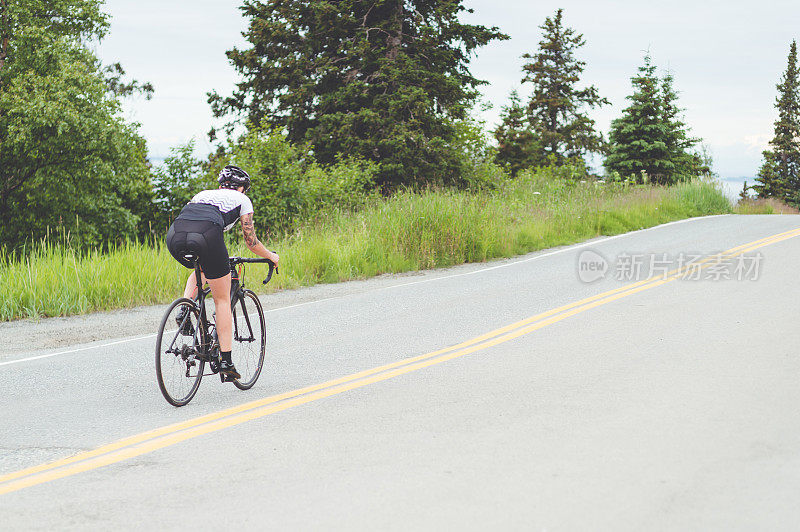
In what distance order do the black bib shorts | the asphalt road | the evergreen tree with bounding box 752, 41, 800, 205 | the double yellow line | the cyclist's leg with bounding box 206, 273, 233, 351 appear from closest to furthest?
1. the asphalt road
2. the double yellow line
3. the black bib shorts
4. the cyclist's leg with bounding box 206, 273, 233, 351
5. the evergreen tree with bounding box 752, 41, 800, 205

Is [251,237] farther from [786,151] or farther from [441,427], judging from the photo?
[786,151]

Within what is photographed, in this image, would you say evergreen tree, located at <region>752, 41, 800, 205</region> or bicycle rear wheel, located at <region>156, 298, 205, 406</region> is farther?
evergreen tree, located at <region>752, 41, 800, 205</region>

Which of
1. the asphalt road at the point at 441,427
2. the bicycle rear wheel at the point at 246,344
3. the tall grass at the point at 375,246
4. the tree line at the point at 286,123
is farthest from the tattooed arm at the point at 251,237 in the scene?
the tree line at the point at 286,123

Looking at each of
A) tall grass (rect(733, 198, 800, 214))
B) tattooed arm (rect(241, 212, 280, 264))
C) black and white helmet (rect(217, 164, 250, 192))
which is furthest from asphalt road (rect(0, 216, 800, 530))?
tall grass (rect(733, 198, 800, 214))

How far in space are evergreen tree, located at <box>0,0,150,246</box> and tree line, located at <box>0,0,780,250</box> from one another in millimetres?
36

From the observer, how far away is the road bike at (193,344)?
5.97 metres

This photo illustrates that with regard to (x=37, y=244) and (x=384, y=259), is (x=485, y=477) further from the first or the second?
(x=37, y=244)

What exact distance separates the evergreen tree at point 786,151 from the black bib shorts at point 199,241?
245ft

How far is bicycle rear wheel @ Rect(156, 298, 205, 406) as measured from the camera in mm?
5953

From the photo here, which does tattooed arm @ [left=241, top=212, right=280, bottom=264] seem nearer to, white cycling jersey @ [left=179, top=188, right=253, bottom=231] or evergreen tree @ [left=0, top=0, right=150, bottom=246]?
white cycling jersey @ [left=179, top=188, right=253, bottom=231]

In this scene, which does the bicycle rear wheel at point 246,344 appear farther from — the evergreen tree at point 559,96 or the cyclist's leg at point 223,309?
the evergreen tree at point 559,96

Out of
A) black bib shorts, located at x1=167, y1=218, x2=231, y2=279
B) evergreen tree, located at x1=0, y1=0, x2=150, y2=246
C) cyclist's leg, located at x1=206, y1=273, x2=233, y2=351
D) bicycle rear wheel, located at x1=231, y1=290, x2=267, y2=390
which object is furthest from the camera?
evergreen tree, located at x1=0, y1=0, x2=150, y2=246

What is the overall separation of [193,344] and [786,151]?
8109 centimetres

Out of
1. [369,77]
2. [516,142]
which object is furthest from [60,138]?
[516,142]
